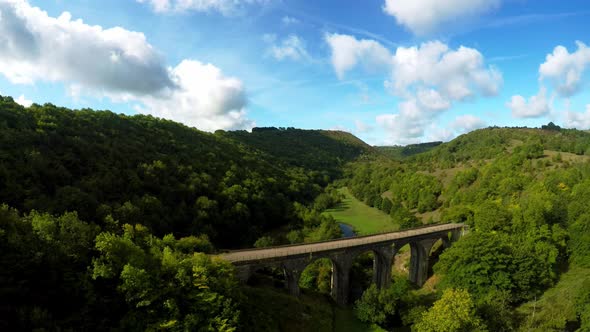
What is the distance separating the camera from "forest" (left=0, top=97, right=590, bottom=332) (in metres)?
20.4

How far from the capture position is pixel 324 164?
17138cm

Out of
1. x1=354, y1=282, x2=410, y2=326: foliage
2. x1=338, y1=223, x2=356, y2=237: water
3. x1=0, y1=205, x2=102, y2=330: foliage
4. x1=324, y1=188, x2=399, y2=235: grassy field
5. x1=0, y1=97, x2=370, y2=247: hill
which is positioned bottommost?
x1=354, y1=282, x2=410, y2=326: foliage

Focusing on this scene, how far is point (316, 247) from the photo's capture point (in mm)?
39125

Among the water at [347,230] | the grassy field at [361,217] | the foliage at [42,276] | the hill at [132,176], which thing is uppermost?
the hill at [132,176]

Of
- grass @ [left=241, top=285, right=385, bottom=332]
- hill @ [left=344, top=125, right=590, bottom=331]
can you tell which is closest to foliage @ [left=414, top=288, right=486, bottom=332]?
hill @ [left=344, top=125, right=590, bottom=331]

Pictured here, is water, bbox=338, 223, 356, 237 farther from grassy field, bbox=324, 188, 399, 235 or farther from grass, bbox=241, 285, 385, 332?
grass, bbox=241, 285, 385, 332

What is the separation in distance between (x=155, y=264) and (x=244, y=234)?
37.5 m

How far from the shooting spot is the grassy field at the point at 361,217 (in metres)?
79.8

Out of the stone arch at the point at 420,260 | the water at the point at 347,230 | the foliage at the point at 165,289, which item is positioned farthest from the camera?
the water at the point at 347,230

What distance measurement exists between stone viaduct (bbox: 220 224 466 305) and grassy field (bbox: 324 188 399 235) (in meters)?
24.2

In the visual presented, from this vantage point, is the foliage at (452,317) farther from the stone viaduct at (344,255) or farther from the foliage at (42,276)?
the foliage at (42,276)

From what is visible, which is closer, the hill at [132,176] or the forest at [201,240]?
the forest at [201,240]

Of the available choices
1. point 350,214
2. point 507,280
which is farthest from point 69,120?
point 350,214

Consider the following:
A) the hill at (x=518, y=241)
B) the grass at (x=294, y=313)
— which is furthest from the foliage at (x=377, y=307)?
the hill at (x=518, y=241)
